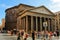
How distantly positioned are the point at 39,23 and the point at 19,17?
7.45 m

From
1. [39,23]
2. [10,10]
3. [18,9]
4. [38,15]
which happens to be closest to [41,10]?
[38,15]

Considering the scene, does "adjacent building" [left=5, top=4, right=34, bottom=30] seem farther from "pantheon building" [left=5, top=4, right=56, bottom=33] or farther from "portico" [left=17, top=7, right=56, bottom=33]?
"portico" [left=17, top=7, right=56, bottom=33]

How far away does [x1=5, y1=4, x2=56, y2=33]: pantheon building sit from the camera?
53.2 meters

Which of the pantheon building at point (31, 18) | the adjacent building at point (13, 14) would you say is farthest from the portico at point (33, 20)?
the adjacent building at point (13, 14)

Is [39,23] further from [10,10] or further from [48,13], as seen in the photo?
[10,10]

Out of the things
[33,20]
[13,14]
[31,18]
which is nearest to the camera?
[31,18]

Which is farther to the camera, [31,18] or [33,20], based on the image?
[33,20]

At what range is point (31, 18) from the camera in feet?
177

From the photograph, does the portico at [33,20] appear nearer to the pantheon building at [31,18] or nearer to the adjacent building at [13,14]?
the pantheon building at [31,18]

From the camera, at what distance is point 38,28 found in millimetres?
58375

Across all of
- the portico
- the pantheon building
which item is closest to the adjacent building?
the pantheon building

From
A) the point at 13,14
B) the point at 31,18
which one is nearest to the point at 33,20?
the point at 31,18

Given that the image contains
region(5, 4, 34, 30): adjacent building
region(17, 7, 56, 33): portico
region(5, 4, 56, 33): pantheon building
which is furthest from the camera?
region(5, 4, 34, 30): adjacent building

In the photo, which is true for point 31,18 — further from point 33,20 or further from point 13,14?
point 13,14
